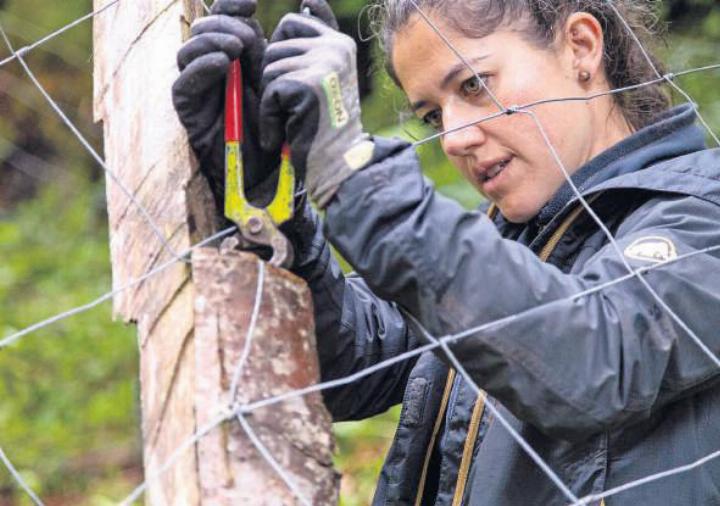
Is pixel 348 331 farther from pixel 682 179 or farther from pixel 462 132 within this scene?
pixel 682 179

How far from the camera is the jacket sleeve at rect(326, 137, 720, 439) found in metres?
Result: 1.38

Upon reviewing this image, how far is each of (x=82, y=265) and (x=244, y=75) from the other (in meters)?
3.63

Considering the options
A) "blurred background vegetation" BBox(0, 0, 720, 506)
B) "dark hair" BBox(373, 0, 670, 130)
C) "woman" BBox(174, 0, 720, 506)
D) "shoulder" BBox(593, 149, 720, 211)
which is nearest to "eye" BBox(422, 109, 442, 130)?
"woman" BBox(174, 0, 720, 506)

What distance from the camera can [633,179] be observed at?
5.53 feet

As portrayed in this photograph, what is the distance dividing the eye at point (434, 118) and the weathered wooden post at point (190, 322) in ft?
1.60

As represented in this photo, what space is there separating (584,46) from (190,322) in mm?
969

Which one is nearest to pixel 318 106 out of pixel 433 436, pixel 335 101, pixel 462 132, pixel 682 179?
Answer: pixel 335 101

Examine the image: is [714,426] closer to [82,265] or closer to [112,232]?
[112,232]

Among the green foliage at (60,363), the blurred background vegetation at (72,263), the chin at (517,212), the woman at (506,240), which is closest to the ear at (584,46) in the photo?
the woman at (506,240)

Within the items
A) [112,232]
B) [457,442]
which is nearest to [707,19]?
[457,442]

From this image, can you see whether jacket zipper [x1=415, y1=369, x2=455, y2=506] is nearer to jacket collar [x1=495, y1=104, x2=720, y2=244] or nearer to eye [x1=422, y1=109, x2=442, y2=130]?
jacket collar [x1=495, y1=104, x2=720, y2=244]

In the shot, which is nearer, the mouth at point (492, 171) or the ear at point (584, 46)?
the mouth at point (492, 171)

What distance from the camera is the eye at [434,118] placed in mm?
1937

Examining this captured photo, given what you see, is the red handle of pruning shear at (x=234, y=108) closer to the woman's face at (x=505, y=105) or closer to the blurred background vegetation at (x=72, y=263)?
the woman's face at (x=505, y=105)
